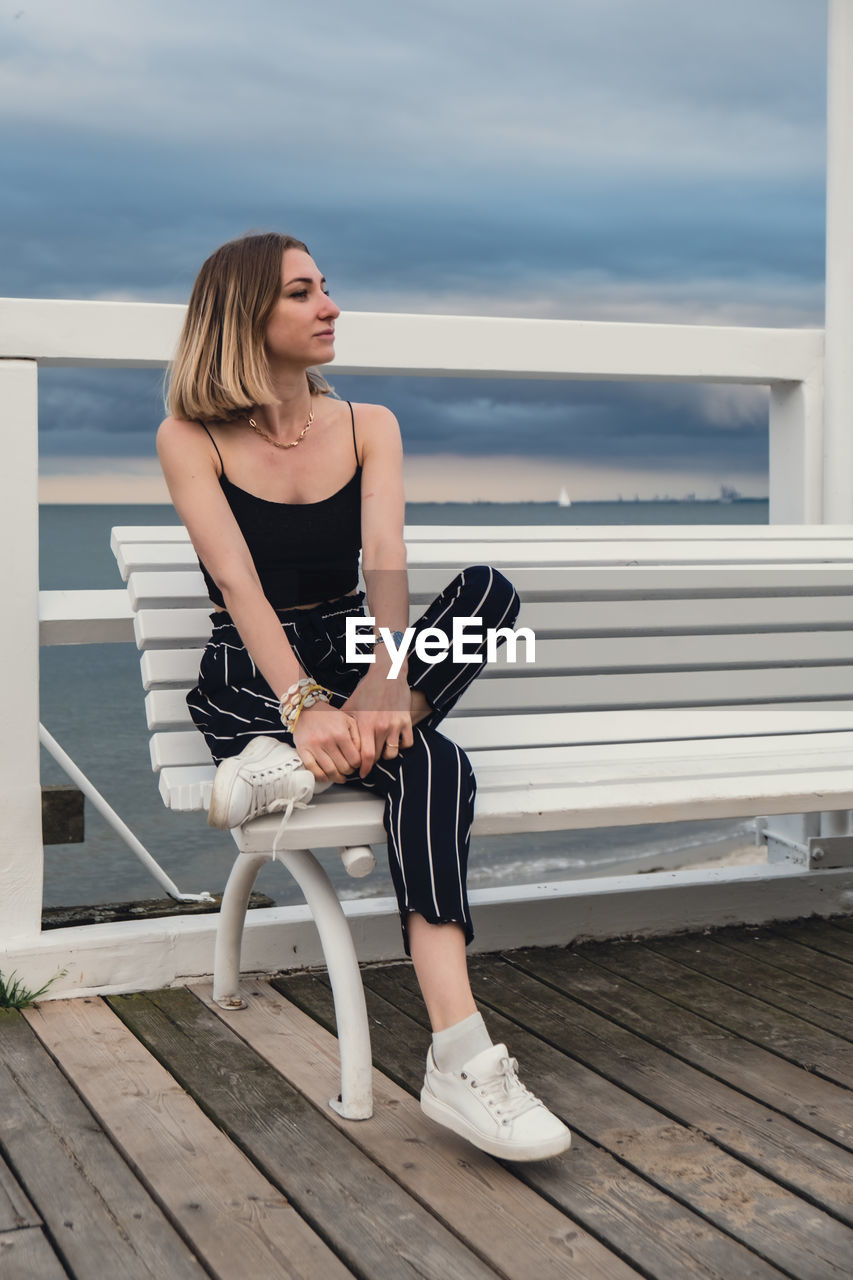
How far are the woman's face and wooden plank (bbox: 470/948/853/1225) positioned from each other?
1113 millimetres

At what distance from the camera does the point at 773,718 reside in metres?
2.48

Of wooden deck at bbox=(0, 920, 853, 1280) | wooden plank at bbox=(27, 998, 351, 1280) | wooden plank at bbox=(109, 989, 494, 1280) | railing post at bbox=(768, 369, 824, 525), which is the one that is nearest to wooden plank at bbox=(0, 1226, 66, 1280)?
wooden deck at bbox=(0, 920, 853, 1280)

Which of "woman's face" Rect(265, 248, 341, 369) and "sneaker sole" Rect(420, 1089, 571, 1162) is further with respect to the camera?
"woman's face" Rect(265, 248, 341, 369)

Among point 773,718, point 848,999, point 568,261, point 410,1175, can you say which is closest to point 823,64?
point 773,718

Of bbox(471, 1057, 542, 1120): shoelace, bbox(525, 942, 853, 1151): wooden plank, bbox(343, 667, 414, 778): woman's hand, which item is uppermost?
bbox(343, 667, 414, 778): woman's hand

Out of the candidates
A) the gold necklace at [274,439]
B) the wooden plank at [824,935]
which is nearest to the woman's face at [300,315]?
the gold necklace at [274,439]

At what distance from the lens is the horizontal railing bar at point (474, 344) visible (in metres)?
2.37

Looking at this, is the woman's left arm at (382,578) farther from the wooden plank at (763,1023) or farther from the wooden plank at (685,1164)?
the wooden plank at (763,1023)

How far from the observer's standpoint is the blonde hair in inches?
81.7

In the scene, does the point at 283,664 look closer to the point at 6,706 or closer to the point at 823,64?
the point at 6,706

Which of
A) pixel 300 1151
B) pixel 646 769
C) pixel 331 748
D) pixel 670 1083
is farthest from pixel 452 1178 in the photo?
pixel 646 769

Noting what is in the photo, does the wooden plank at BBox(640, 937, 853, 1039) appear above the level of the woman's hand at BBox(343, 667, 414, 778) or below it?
below

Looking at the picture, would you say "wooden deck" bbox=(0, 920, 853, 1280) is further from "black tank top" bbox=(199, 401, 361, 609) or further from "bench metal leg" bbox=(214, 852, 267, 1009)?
Answer: "black tank top" bbox=(199, 401, 361, 609)

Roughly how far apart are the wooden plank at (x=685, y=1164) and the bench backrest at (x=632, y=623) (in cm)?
50
